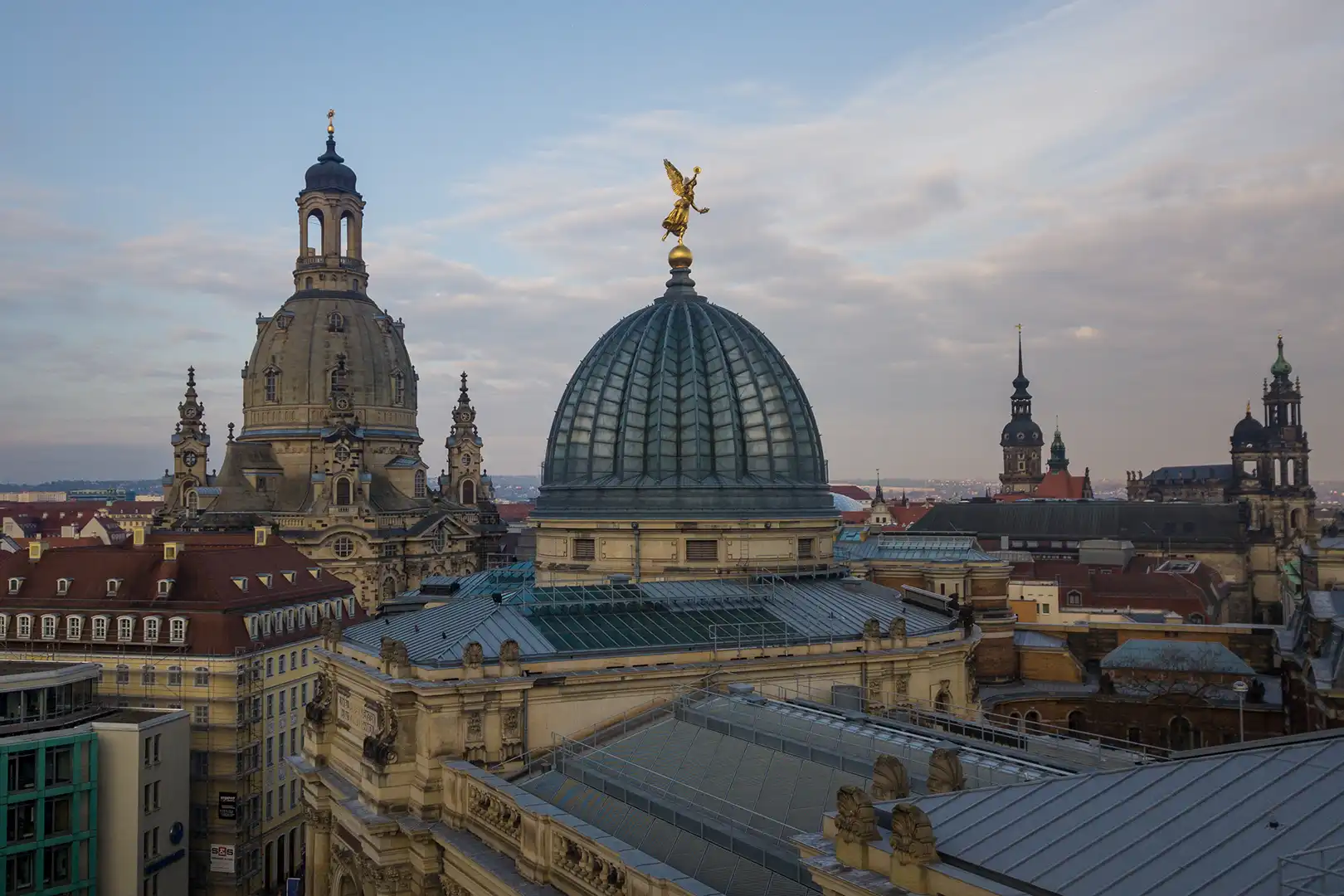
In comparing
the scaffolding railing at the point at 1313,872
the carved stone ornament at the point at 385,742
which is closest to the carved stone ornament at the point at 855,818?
the scaffolding railing at the point at 1313,872

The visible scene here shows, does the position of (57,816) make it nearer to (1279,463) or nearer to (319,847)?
(319,847)

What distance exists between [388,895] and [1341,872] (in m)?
21.0

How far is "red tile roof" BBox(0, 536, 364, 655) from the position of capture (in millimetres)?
55094

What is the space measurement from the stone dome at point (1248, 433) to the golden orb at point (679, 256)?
430ft

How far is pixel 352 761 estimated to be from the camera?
98.7 ft

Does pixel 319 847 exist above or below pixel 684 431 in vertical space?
below

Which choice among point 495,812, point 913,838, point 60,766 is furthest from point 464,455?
point 913,838

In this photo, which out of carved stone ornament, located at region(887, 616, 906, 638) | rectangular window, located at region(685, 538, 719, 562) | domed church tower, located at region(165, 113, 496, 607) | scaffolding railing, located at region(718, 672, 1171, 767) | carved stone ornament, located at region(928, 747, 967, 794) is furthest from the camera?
domed church tower, located at region(165, 113, 496, 607)

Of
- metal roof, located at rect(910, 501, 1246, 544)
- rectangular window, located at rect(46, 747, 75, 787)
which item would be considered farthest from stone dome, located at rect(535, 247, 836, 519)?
metal roof, located at rect(910, 501, 1246, 544)

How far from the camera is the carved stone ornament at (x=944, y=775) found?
1673 cm

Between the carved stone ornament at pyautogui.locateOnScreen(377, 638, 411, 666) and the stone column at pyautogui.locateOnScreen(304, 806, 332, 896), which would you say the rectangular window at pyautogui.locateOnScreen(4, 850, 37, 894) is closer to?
the stone column at pyautogui.locateOnScreen(304, 806, 332, 896)

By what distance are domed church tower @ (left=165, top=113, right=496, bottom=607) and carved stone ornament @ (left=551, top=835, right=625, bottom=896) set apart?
259ft

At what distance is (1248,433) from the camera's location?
15412 centimetres

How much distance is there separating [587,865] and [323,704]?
51.8ft
